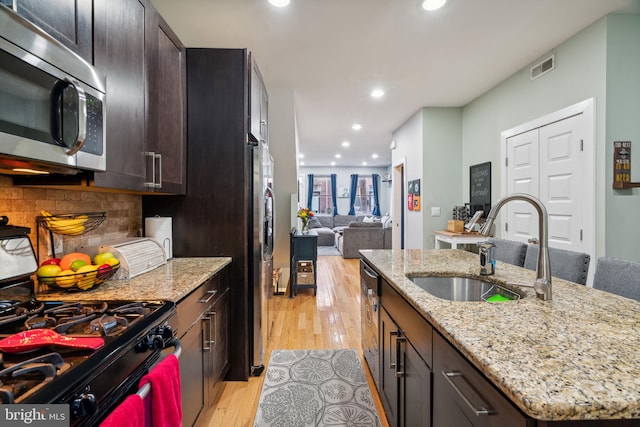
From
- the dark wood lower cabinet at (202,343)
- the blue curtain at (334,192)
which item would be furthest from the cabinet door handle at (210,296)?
the blue curtain at (334,192)

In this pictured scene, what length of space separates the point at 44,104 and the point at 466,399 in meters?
1.49

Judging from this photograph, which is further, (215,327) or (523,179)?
(523,179)

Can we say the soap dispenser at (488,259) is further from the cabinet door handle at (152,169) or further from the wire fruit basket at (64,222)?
the wire fruit basket at (64,222)

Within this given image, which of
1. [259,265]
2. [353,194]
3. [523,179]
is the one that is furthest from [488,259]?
[353,194]

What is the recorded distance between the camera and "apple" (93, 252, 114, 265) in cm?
140

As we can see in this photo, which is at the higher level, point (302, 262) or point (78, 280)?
point (78, 280)

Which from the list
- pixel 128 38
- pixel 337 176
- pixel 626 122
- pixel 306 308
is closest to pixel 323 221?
pixel 337 176

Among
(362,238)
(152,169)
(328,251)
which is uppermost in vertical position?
(152,169)

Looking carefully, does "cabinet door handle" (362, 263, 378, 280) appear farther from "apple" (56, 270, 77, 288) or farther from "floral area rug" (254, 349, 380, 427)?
"apple" (56, 270, 77, 288)

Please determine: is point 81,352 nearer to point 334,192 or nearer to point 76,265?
point 76,265

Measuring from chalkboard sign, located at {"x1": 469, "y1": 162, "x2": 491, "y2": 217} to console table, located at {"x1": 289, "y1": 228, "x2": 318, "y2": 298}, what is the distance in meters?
2.27

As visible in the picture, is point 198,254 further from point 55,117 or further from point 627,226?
point 627,226

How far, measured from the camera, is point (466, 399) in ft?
→ 2.51

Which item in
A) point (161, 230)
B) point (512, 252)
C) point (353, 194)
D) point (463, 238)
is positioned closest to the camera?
point (161, 230)
